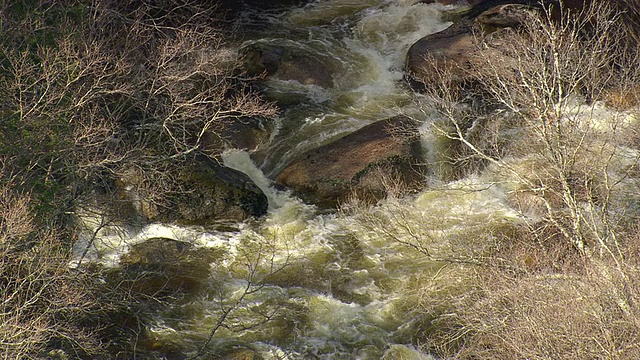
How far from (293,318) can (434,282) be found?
2.86 meters

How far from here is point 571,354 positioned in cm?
1052

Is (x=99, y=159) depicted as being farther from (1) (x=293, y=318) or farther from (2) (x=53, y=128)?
(1) (x=293, y=318)

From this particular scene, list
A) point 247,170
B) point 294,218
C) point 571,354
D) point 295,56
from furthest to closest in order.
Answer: point 295,56, point 247,170, point 294,218, point 571,354

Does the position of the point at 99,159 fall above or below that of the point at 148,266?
above

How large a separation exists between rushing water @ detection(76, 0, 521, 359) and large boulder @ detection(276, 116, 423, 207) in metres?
0.47

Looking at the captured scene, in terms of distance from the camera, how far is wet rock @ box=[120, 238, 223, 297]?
15219 millimetres

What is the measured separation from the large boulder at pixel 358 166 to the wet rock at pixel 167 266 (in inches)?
116

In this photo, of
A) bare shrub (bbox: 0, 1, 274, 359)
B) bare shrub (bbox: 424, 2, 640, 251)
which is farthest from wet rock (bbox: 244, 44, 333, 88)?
bare shrub (bbox: 424, 2, 640, 251)

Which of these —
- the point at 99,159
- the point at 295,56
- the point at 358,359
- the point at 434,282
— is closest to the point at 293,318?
the point at 358,359

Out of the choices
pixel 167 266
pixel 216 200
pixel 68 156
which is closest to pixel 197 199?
pixel 216 200

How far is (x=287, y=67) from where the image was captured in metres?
22.0

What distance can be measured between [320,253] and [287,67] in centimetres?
780

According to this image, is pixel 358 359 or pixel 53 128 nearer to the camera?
pixel 358 359

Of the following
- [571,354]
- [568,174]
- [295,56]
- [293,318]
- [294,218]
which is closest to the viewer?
[571,354]
